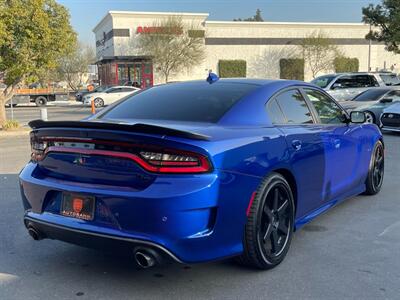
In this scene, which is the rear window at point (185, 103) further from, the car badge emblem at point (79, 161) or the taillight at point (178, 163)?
the car badge emblem at point (79, 161)

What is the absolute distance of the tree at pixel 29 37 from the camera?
14.2 meters

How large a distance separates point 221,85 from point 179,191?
1727 mm

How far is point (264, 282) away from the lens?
3637 millimetres

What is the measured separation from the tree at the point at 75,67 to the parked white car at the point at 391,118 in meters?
50.1

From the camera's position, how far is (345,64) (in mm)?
50812

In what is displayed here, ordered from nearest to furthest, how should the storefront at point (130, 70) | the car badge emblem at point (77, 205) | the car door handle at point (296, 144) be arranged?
the car badge emblem at point (77, 205)
the car door handle at point (296, 144)
the storefront at point (130, 70)

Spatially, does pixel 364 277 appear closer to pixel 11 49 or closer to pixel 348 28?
pixel 11 49

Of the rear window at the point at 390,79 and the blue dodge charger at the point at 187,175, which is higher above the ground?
the rear window at the point at 390,79

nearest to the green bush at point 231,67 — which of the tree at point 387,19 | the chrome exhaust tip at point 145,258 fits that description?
the tree at point 387,19

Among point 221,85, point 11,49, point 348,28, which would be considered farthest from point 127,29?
point 221,85

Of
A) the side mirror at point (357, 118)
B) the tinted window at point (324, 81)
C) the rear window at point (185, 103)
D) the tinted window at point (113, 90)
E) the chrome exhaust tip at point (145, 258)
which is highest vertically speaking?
the tinted window at point (113, 90)

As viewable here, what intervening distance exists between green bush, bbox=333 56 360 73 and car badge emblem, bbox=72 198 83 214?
5000 cm

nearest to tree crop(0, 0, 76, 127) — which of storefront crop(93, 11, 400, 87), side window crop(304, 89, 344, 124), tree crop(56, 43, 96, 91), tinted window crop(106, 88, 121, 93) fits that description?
side window crop(304, 89, 344, 124)

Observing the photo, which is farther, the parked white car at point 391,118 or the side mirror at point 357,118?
the parked white car at point 391,118
